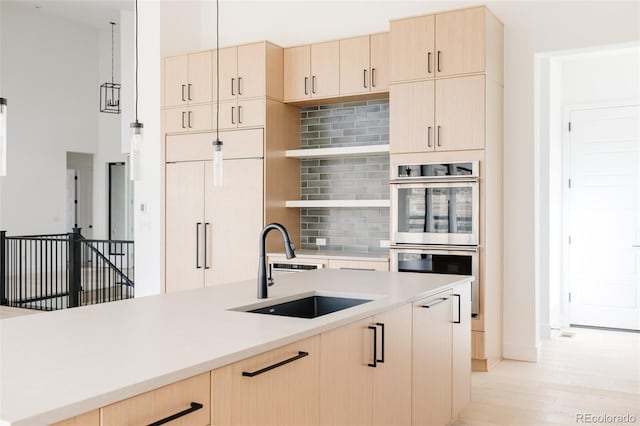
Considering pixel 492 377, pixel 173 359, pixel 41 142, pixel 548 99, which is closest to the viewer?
pixel 173 359

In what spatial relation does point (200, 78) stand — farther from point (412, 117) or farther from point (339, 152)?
point (412, 117)

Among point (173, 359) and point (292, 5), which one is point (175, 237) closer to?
point (292, 5)

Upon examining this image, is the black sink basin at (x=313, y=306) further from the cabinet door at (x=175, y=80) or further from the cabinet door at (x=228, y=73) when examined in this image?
the cabinet door at (x=175, y=80)

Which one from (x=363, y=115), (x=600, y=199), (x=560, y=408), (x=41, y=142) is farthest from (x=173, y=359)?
(x=41, y=142)

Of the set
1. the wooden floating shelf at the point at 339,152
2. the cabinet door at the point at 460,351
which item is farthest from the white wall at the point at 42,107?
the cabinet door at the point at 460,351

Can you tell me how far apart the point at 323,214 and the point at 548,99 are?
7.88 ft

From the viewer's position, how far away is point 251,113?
5.78 metres

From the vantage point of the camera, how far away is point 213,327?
2117 millimetres

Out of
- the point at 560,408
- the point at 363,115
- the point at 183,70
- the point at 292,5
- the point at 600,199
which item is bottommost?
the point at 560,408

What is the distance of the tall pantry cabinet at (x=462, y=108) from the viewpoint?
4.83 meters

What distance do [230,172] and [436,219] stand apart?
2.04 metres

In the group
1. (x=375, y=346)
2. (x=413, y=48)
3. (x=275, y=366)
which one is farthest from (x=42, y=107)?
(x=275, y=366)

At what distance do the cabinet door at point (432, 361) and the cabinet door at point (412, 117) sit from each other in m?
1.95

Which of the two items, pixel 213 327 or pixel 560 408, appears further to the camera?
pixel 560 408
